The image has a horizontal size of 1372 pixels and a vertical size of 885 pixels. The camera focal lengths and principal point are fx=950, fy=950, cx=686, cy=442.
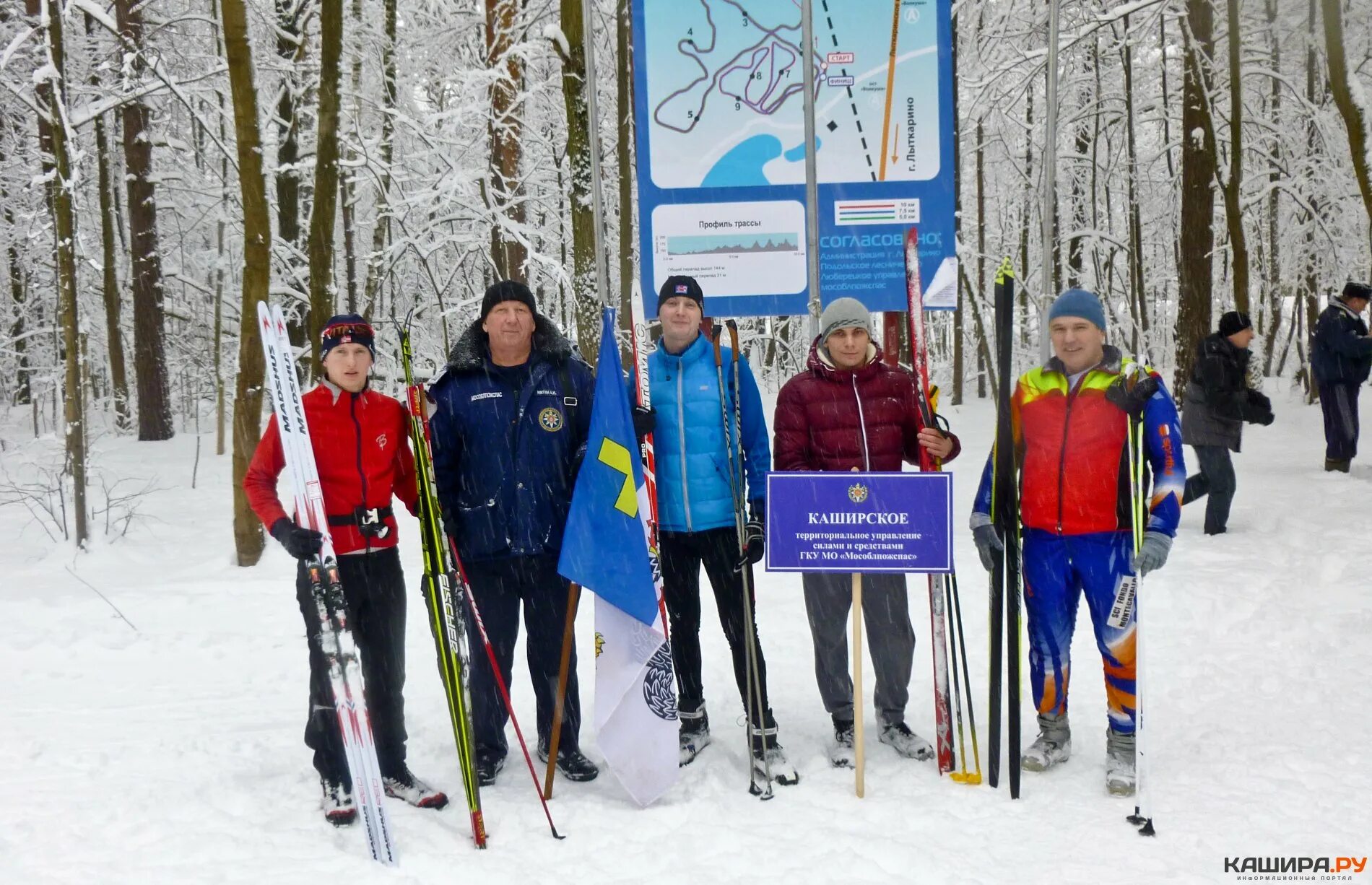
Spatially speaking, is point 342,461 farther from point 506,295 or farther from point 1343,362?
point 1343,362

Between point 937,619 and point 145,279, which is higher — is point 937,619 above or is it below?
below

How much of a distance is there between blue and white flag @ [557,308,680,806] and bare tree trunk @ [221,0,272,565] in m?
4.25

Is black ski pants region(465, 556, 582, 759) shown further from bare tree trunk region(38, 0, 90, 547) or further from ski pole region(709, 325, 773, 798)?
bare tree trunk region(38, 0, 90, 547)

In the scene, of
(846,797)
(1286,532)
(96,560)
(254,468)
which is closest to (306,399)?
(254,468)

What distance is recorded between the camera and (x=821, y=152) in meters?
6.66

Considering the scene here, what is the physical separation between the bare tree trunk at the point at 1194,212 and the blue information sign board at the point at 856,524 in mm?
8690

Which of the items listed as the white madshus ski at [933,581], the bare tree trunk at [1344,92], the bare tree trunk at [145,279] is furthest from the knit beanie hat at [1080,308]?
the bare tree trunk at [145,279]

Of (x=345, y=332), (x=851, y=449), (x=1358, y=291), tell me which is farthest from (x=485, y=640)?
(x=1358, y=291)

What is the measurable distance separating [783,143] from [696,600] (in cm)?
380

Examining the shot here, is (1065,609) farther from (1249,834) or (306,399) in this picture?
(306,399)

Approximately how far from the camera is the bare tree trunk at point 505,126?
10430 millimetres

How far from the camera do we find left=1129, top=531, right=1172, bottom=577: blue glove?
11.7 feet

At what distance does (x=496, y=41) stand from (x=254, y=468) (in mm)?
7813

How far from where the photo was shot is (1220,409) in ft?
24.1
